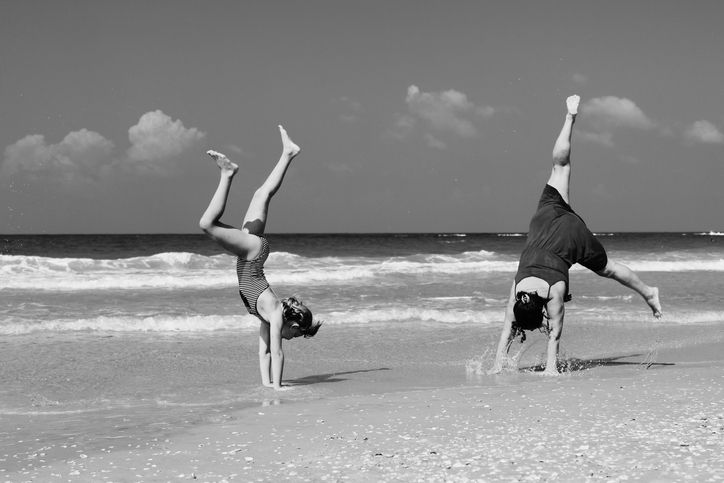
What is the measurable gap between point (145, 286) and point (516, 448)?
19081 mm

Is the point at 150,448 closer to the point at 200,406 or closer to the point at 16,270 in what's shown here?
the point at 200,406

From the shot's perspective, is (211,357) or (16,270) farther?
(16,270)

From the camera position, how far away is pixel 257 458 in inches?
194

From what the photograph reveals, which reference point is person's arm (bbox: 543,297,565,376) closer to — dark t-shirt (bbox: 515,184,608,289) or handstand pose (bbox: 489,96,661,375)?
handstand pose (bbox: 489,96,661,375)

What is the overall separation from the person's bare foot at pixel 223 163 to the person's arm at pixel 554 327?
3.40 meters

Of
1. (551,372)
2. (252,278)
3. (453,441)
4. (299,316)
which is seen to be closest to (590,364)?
(551,372)

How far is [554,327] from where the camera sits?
26.7 ft

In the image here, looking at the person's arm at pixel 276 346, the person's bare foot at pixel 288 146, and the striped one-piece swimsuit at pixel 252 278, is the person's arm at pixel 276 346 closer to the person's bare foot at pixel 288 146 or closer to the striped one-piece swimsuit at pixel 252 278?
the striped one-piece swimsuit at pixel 252 278

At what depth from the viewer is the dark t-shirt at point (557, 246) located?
805 centimetres

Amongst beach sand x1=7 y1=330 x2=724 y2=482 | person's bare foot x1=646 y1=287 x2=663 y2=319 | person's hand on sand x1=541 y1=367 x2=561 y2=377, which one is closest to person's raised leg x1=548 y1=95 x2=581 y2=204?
A: person's bare foot x1=646 y1=287 x2=663 y2=319

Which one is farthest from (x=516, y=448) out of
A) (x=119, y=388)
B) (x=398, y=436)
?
(x=119, y=388)

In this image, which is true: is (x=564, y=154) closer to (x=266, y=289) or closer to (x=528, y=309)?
(x=528, y=309)

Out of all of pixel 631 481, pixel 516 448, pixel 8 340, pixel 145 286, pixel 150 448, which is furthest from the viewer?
pixel 145 286

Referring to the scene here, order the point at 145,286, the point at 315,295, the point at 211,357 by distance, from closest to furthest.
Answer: the point at 211,357 < the point at 315,295 < the point at 145,286
